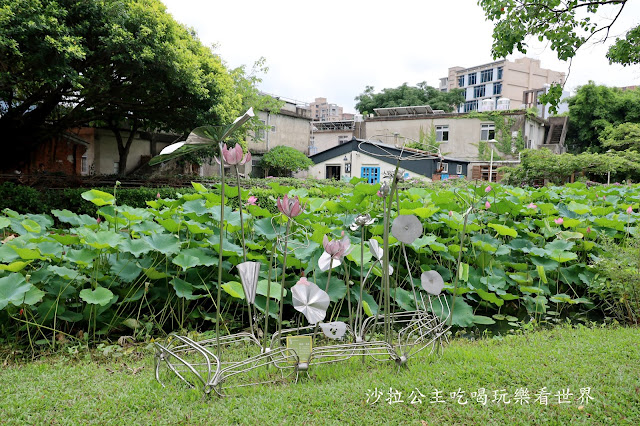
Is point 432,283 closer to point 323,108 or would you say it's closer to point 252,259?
point 252,259

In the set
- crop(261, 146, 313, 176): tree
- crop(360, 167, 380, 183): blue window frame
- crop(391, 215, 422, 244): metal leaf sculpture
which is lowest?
crop(391, 215, 422, 244): metal leaf sculpture

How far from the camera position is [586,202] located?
5.20 meters

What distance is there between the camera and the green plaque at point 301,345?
1.78m

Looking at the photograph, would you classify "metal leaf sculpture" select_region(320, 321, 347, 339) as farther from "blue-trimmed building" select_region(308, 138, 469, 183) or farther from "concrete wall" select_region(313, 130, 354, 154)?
"concrete wall" select_region(313, 130, 354, 154)

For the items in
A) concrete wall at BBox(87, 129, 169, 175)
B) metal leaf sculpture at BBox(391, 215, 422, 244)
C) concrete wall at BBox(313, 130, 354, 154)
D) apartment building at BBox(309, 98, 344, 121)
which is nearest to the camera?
metal leaf sculpture at BBox(391, 215, 422, 244)

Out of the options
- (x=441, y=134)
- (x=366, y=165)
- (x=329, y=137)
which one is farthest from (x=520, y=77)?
(x=366, y=165)

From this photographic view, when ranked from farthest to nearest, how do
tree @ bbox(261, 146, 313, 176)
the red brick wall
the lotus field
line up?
tree @ bbox(261, 146, 313, 176)
the red brick wall
the lotus field

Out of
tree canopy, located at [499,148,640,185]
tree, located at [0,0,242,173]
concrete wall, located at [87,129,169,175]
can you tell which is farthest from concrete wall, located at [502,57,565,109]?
tree, located at [0,0,242,173]

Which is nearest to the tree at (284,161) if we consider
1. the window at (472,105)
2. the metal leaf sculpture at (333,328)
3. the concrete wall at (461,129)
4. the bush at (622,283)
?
the concrete wall at (461,129)

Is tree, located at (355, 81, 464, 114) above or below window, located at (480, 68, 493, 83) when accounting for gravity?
below

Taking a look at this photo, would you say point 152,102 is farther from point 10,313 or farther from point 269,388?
point 269,388

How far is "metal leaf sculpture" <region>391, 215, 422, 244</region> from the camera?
188cm

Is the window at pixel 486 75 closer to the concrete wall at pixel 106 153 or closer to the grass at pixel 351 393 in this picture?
the concrete wall at pixel 106 153

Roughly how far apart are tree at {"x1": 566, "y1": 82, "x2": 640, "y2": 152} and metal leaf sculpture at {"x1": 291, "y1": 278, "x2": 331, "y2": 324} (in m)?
24.5
